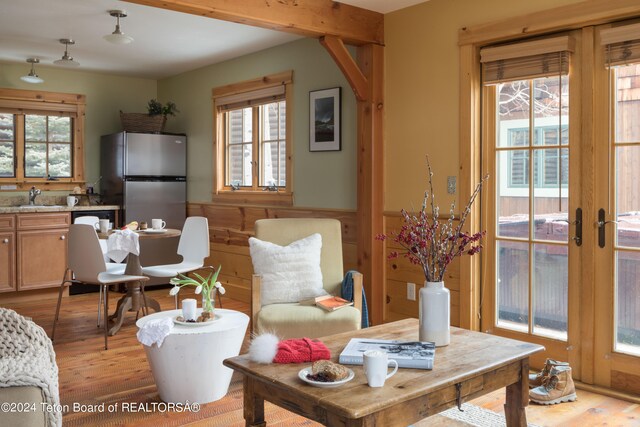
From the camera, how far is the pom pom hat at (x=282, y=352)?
6.89ft

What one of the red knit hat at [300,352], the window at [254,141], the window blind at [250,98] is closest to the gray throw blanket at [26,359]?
the red knit hat at [300,352]

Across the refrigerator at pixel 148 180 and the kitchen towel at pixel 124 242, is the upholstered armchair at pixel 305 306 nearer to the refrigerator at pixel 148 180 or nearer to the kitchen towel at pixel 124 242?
the kitchen towel at pixel 124 242

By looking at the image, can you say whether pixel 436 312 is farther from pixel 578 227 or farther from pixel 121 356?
pixel 121 356

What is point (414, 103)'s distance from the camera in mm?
4230

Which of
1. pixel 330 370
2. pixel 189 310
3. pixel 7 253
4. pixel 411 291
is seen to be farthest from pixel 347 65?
pixel 7 253

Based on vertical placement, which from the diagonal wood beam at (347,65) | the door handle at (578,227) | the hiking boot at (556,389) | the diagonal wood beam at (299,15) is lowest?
the hiking boot at (556,389)

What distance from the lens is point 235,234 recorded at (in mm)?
6012

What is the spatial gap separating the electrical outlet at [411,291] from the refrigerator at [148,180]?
3.16 m

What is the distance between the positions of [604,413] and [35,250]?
5.10m

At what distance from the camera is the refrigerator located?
6.33m

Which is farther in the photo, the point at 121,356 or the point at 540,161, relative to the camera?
the point at 121,356

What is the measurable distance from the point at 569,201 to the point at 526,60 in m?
0.87

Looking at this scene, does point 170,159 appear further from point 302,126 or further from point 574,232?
point 574,232

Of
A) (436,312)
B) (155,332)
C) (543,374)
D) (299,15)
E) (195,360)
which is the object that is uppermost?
(299,15)
